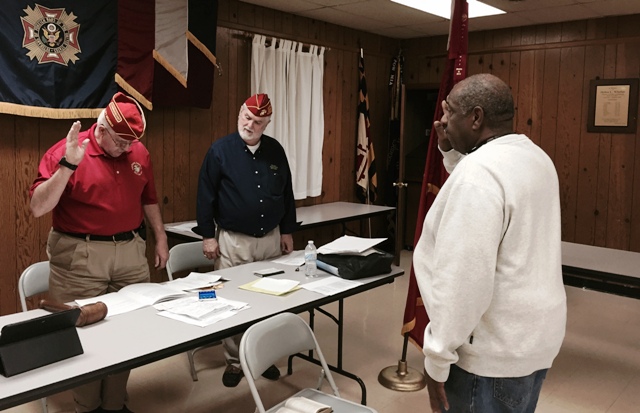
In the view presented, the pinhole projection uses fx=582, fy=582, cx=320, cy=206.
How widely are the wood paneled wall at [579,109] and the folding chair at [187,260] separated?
12.4 ft

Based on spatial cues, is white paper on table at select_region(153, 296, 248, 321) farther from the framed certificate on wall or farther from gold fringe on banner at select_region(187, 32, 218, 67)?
the framed certificate on wall

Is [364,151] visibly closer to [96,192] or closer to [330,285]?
[330,285]

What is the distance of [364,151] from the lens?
20.5 ft

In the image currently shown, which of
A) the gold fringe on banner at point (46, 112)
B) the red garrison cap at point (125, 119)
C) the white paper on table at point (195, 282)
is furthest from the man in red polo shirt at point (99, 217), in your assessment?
the gold fringe on banner at point (46, 112)

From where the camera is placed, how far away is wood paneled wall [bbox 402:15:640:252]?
5289mm

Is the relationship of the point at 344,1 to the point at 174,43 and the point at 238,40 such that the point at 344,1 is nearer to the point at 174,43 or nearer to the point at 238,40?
the point at 238,40

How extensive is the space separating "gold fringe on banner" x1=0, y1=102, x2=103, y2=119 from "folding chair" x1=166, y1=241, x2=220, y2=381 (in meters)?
1.15

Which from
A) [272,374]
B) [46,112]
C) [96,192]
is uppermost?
[46,112]

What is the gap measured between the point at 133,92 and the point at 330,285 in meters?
2.17

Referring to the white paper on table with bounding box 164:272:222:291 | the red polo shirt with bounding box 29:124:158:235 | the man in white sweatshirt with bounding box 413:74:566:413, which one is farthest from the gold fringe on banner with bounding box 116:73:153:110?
the man in white sweatshirt with bounding box 413:74:566:413

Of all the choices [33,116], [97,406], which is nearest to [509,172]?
[97,406]

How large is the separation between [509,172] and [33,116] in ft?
10.4

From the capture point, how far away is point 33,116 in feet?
11.9

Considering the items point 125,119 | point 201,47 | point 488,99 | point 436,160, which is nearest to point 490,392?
point 488,99
